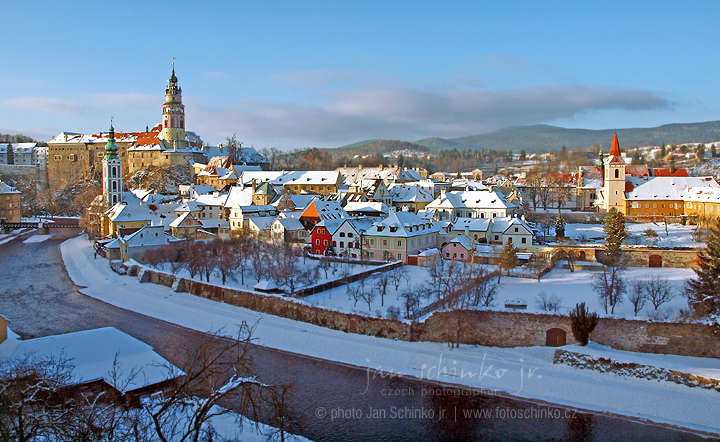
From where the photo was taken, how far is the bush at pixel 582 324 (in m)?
21.9

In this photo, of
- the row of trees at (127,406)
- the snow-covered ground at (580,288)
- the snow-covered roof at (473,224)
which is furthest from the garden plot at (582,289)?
the row of trees at (127,406)

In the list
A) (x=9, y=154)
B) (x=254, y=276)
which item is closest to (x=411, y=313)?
(x=254, y=276)

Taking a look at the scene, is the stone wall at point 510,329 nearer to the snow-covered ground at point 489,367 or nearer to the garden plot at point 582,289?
the snow-covered ground at point 489,367

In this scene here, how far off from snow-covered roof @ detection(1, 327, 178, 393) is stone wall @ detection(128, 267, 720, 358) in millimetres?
7666

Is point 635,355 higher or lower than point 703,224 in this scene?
lower

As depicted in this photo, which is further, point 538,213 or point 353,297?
point 538,213

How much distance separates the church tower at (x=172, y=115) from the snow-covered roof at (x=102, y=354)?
69.2 m

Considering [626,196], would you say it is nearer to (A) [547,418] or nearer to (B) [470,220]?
(B) [470,220]

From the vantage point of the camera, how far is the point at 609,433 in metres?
17.0

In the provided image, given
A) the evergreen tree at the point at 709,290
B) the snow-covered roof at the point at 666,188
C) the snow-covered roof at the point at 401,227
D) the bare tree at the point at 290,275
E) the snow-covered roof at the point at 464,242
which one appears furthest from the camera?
the snow-covered roof at the point at 666,188

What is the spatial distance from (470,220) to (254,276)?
19.0 meters

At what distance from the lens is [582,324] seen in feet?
72.0

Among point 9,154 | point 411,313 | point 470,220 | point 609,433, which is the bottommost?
point 609,433

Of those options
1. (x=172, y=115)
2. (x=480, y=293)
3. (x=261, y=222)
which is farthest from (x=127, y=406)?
(x=172, y=115)
